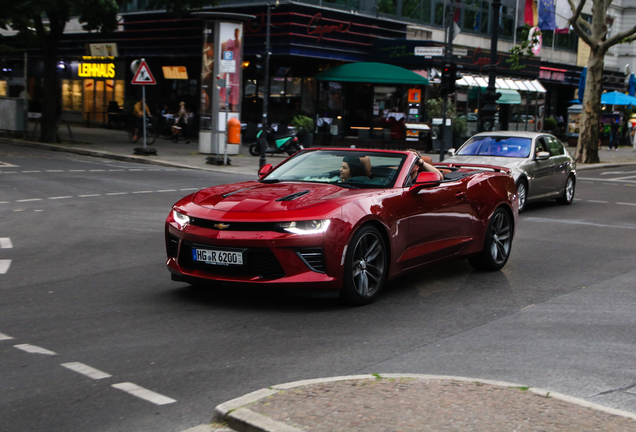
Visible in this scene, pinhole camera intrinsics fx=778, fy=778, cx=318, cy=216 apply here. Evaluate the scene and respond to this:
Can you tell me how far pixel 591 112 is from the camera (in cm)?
3244

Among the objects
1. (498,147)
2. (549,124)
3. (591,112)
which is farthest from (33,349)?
(549,124)

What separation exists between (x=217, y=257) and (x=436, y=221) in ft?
7.85

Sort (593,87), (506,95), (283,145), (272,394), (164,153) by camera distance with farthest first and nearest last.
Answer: (506,95), (593,87), (283,145), (164,153), (272,394)

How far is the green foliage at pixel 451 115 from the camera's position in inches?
1321

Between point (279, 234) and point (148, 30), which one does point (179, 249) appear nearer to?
point (279, 234)

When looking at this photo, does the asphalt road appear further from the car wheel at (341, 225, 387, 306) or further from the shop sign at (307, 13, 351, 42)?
the shop sign at (307, 13, 351, 42)

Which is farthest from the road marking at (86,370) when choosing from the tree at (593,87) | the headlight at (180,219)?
the tree at (593,87)

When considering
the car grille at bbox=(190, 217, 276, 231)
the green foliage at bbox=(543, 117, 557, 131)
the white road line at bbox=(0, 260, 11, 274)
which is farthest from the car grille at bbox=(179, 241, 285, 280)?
the green foliage at bbox=(543, 117, 557, 131)

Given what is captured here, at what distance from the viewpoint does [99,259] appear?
894cm

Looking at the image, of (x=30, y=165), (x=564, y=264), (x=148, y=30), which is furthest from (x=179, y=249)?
(x=148, y=30)

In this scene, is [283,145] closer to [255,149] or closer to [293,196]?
[255,149]

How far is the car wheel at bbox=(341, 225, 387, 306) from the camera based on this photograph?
6.47 metres

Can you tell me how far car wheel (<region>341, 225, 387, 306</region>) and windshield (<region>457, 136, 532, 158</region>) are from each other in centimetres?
889

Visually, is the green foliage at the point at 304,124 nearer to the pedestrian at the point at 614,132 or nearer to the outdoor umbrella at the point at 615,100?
the outdoor umbrella at the point at 615,100
